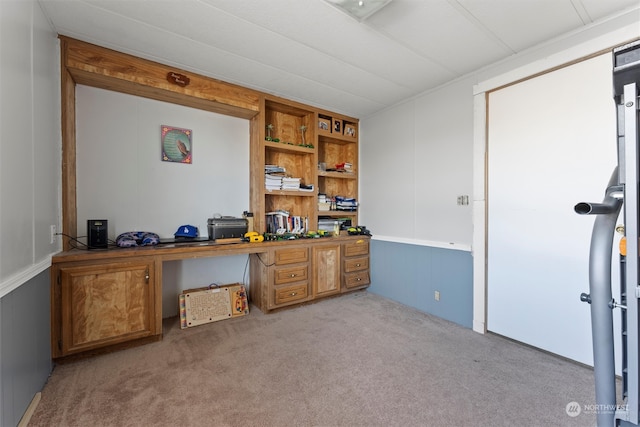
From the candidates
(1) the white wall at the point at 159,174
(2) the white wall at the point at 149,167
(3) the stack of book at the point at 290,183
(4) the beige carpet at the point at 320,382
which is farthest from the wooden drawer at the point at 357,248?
(2) the white wall at the point at 149,167

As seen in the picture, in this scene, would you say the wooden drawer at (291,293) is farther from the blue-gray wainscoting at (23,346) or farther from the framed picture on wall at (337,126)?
the framed picture on wall at (337,126)

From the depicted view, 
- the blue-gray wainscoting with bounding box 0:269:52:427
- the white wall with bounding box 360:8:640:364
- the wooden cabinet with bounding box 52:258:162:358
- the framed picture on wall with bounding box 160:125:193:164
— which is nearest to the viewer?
the blue-gray wainscoting with bounding box 0:269:52:427

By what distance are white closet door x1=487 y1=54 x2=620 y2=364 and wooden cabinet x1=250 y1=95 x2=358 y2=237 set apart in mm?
1893

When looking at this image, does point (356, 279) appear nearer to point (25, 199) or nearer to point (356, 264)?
point (356, 264)

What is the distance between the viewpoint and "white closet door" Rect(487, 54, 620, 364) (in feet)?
6.46

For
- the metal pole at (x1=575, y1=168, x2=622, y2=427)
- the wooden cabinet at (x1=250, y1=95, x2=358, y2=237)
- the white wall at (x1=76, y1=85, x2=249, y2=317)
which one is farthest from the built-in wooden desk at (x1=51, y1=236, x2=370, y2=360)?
the metal pole at (x1=575, y1=168, x2=622, y2=427)

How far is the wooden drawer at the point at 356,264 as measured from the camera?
3.61m

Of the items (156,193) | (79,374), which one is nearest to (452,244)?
(156,193)

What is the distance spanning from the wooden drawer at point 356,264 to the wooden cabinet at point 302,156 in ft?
2.03

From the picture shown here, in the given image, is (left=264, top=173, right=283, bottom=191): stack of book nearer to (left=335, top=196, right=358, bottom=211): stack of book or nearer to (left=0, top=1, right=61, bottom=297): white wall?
(left=335, top=196, right=358, bottom=211): stack of book

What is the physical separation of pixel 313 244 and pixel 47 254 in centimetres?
233

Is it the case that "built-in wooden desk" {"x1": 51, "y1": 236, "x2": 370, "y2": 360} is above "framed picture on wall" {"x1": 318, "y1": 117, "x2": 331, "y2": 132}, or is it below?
below

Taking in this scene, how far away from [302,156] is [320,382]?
2770 millimetres

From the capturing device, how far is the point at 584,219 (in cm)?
203
